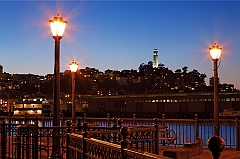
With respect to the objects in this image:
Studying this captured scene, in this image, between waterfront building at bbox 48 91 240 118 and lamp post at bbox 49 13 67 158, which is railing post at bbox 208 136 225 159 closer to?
lamp post at bbox 49 13 67 158

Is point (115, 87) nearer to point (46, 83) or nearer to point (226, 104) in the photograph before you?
point (46, 83)

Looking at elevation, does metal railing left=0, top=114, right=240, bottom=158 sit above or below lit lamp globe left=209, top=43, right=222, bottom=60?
below

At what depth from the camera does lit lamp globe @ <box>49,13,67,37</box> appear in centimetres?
1284

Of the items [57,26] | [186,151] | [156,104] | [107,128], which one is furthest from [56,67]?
[156,104]

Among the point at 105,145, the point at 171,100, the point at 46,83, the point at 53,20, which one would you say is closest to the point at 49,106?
the point at 171,100

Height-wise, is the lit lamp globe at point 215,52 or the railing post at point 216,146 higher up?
the lit lamp globe at point 215,52

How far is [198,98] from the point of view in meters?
108

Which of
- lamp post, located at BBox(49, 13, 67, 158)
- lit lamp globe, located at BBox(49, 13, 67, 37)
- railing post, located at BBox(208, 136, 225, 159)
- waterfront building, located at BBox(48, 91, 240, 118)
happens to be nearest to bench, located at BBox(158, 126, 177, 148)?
lamp post, located at BBox(49, 13, 67, 158)

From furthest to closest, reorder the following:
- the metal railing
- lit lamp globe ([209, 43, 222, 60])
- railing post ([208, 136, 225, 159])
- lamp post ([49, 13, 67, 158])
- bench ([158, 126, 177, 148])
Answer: lit lamp globe ([209, 43, 222, 60]) → bench ([158, 126, 177, 148]) → lamp post ([49, 13, 67, 158]) → the metal railing → railing post ([208, 136, 225, 159])

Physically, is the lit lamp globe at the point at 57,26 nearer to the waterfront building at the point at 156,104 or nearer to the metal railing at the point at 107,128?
the metal railing at the point at 107,128

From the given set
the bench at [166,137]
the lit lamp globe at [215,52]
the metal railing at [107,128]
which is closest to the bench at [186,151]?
the bench at [166,137]

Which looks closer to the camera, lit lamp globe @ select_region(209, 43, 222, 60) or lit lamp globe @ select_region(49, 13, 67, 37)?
lit lamp globe @ select_region(49, 13, 67, 37)

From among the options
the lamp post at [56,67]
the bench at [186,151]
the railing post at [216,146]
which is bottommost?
the bench at [186,151]

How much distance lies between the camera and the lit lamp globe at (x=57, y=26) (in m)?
12.8
